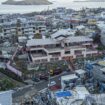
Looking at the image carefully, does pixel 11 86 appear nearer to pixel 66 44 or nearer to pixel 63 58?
pixel 63 58

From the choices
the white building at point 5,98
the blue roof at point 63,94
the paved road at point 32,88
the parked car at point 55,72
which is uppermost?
the white building at point 5,98

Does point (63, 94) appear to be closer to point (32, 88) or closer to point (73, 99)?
point (73, 99)

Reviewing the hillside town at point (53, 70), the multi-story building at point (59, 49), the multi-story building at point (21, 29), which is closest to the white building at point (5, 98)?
the hillside town at point (53, 70)

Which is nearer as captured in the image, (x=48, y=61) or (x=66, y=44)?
(x=48, y=61)

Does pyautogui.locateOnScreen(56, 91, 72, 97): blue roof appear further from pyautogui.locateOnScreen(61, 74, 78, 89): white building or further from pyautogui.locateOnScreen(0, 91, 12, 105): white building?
pyautogui.locateOnScreen(0, 91, 12, 105): white building

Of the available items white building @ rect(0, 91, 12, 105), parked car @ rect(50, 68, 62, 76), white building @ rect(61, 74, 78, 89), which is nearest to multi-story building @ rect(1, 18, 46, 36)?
parked car @ rect(50, 68, 62, 76)

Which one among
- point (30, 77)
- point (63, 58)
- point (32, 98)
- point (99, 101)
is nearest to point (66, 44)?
point (63, 58)

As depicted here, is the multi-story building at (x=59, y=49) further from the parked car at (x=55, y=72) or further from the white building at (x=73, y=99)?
the white building at (x=73, y=99)

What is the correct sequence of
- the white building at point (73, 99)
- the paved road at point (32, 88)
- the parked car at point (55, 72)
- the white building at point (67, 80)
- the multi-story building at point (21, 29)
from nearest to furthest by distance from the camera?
1. the white building at point (73, 99)
2. the paved road at point (32, 88)
3. the white building at point (67, 80)
4. the parked car at point (55, 72)
5. the multi-story building at point (21, 29)

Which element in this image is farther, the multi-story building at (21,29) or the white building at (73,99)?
the multi-story building at (21,29)
